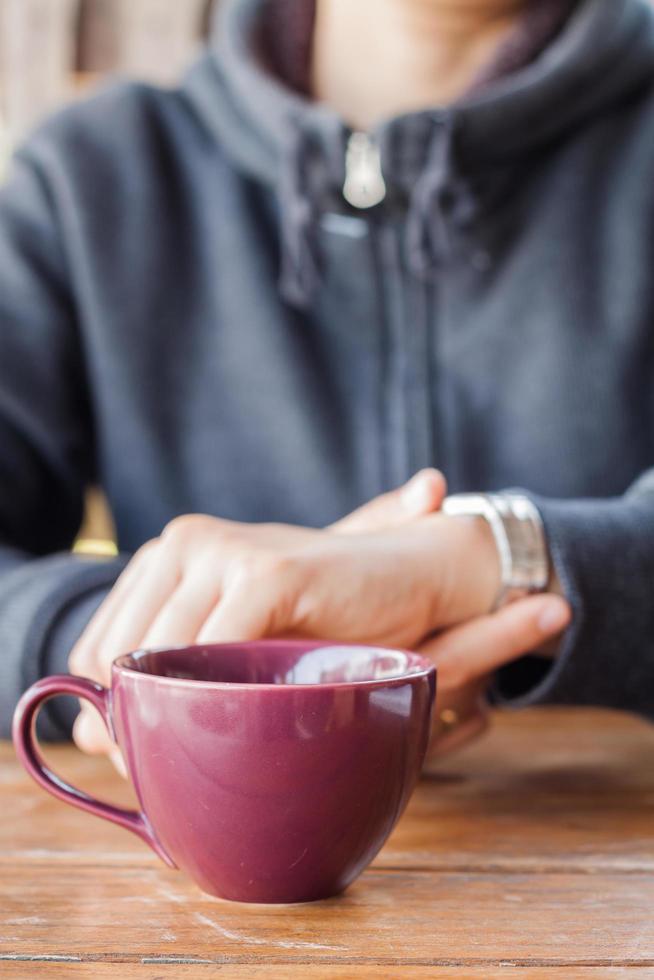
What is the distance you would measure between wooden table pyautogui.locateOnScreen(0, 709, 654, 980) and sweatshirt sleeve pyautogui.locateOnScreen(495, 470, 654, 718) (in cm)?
7

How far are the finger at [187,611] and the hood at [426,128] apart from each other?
52 cm

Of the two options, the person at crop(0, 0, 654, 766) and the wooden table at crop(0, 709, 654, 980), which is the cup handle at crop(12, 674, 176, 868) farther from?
the person at crop(0, 0, 654, 766)

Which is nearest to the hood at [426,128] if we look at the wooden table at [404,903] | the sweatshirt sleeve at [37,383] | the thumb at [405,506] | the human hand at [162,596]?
the sweatshirt sleeve at [37,383]

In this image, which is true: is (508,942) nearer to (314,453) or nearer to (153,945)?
(153,945)

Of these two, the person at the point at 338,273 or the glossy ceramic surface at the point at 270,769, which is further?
the person at the point at 338,273

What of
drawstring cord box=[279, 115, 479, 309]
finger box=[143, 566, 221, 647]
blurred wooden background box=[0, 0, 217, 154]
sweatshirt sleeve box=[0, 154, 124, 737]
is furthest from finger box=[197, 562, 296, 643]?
blurred wooden background box=[0, 0, 217, 154]

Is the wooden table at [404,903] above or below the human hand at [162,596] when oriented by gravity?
below

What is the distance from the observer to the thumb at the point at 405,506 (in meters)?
0.69

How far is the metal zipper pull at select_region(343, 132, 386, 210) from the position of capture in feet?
3.31

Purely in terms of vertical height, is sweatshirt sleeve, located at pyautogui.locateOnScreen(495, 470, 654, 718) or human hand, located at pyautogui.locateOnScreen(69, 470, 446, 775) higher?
human hand, located at pyautogui.locateOnScreen(69, 470, 446, 775)

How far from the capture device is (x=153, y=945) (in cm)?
38

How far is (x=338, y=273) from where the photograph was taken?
107 cm

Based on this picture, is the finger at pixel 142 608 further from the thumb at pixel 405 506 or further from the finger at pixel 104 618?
the thumb at pixel 405 506

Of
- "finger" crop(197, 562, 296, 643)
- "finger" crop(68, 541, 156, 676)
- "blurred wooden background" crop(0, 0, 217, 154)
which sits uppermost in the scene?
"blurred wooden background" crop(0, 0, 217, 154)
